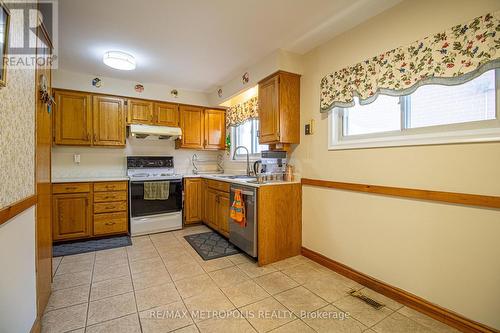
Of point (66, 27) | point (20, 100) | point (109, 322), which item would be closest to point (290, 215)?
point (109, 322)

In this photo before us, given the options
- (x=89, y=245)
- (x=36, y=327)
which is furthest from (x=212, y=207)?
(x=36, y=327)

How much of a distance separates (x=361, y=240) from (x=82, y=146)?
13.5 ft

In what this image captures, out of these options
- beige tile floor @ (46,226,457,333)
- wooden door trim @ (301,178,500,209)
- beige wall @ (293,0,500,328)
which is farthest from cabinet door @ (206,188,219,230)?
wooden door trim @ (301,178,500,209)

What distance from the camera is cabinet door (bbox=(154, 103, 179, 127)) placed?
4.01 meters

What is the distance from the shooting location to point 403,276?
6.13ft

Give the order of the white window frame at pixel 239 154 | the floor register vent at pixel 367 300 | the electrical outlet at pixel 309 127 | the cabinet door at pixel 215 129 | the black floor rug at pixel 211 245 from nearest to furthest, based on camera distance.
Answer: the floor register vent at pixel 367 300 < the electrical outlet at pixel 309 127 < the black floor rug at pixel 211 245 < the white window frame at pixel 239 154 < the cabinet door at pixel 215 129

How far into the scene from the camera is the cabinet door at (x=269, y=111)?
9.04 ft

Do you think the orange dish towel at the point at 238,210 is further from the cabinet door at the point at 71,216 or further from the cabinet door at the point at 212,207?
the cabinet door at the point at 71,216

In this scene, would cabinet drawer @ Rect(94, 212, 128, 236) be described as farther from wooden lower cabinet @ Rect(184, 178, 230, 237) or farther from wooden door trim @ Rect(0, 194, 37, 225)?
wooden door trim @ Rect(0, 194, 37, 225)

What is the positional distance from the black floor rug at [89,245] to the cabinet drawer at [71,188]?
74 centimetres

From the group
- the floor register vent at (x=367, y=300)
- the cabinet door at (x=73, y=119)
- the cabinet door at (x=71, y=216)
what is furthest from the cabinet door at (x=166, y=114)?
the floor register vent at (x=367, y=300)

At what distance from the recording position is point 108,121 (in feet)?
12.0

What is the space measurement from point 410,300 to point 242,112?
326 cm

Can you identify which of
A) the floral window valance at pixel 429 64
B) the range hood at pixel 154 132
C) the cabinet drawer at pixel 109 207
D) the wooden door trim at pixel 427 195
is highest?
the floral window valance at pixel 429 64
